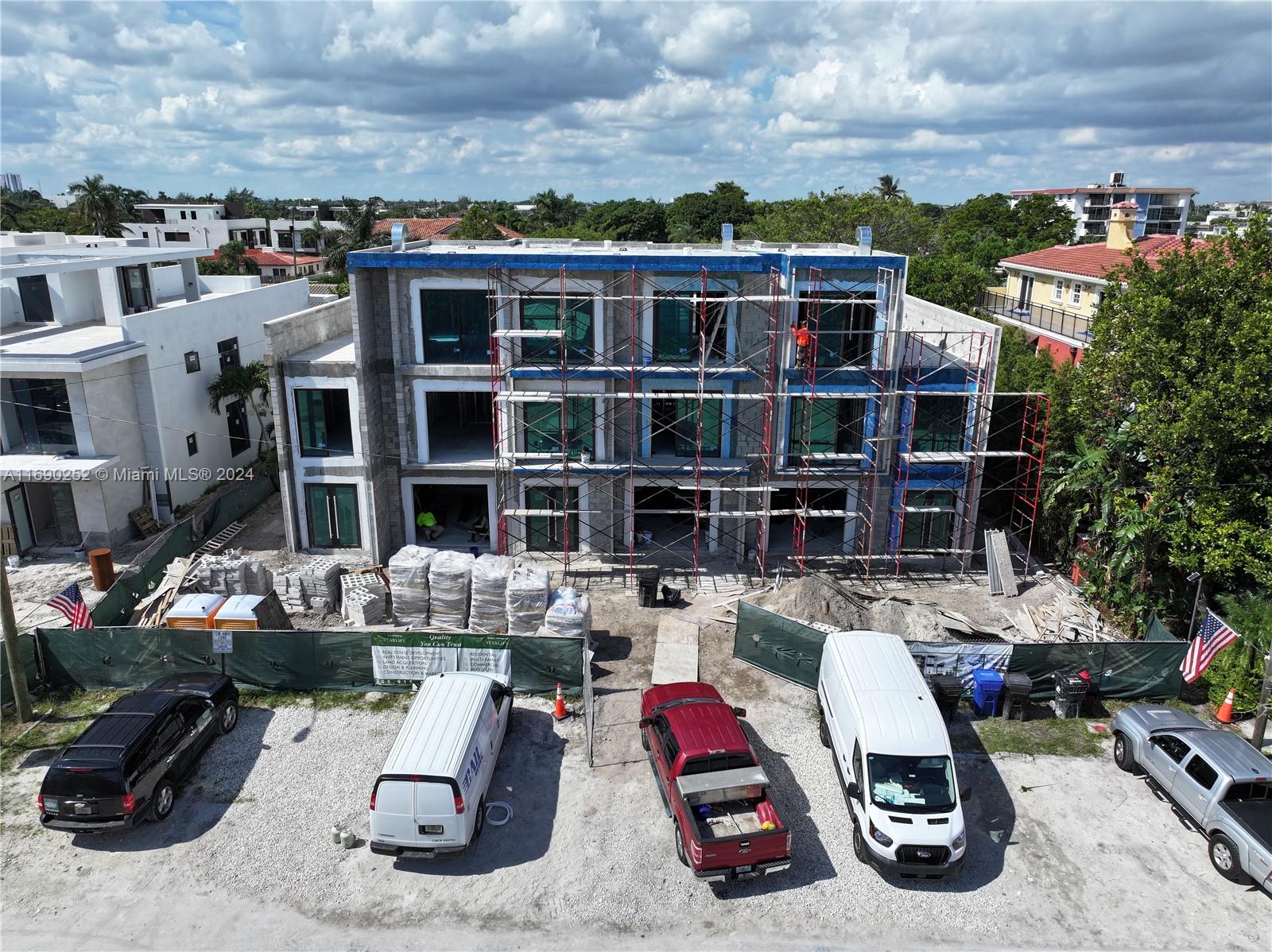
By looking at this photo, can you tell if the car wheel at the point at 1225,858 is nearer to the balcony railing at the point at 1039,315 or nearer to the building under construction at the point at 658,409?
the building under construction at the point at 658,409

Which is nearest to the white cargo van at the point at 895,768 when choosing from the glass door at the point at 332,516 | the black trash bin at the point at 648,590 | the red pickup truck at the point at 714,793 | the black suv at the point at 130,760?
the red pickup truck at the point at 714,793

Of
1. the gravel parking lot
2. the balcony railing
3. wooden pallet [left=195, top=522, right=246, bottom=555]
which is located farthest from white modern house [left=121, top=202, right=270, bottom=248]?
the gravel parking lot

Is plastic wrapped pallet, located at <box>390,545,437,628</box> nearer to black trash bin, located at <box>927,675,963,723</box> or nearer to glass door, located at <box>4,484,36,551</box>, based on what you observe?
black trash bin, located at <box>927,675,963,723</box>

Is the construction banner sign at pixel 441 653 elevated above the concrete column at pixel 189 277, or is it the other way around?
the concrete column at pixel 189 277

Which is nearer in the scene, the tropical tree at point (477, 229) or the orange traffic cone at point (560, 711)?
the orange traffic cone at point (560, 711)

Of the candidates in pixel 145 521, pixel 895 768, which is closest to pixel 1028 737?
pixel 895 768

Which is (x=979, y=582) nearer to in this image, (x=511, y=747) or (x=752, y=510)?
(x=752, y=510)
